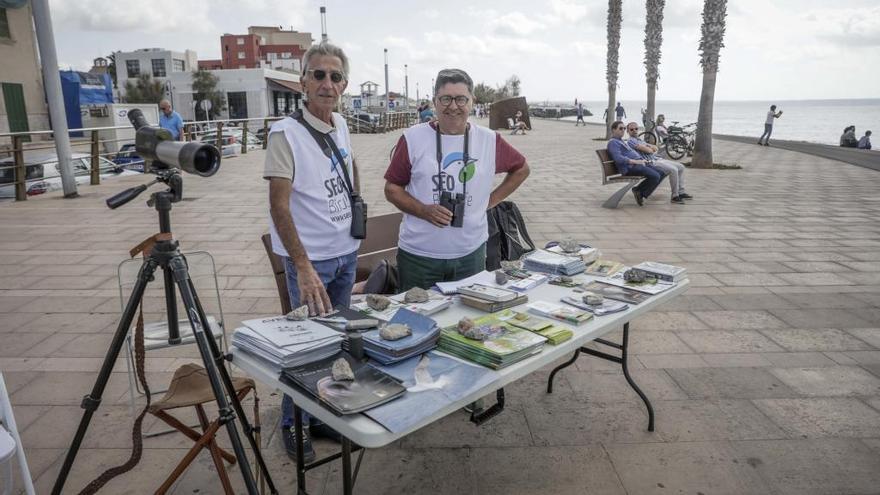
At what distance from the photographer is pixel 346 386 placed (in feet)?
5.28

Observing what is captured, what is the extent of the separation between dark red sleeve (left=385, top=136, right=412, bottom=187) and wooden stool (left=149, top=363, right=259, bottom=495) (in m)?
1.24

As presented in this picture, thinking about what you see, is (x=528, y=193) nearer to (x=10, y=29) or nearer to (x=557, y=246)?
(x=557, y=246)

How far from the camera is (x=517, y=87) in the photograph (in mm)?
91812

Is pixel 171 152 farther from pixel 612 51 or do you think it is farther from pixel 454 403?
pixel 612 51

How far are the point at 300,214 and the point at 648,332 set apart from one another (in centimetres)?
277

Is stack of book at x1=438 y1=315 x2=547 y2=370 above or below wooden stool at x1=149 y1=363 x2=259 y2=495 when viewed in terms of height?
above

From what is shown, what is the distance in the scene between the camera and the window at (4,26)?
68.9ft

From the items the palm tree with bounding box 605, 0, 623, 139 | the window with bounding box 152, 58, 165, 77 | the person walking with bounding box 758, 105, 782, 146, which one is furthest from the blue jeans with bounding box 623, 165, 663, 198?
the window with bounding box 152, 58, 165, 77

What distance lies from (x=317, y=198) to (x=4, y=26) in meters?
25.8

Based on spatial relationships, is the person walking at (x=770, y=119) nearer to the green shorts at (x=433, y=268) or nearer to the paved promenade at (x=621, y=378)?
the paved promenade at (x=621, y=378)

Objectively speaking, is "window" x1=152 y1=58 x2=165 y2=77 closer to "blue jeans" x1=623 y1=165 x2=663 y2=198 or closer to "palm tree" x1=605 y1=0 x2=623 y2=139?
"palm tree" x1=605 y1=0 x2=623 y2=139

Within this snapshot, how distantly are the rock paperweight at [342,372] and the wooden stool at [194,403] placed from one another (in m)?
0.55

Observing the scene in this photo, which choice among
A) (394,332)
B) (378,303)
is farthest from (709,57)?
(394,332)

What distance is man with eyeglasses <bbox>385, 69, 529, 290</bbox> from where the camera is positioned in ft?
9.15
